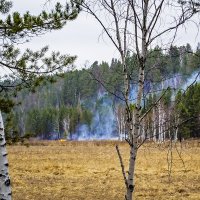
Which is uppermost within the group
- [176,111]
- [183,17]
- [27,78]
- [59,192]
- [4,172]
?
[27,78]

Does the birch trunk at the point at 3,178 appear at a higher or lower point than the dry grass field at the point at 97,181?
higher

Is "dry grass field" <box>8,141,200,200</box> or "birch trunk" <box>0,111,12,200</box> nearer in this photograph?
"birch trunk" <box>0,111,12,200</box>

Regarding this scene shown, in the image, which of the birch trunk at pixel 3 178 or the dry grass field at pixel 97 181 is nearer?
the birch trunk at pixel 3 178

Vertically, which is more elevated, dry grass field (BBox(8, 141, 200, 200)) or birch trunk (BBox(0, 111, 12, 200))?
birch trunk (BBox(0, 111, 12, 200))

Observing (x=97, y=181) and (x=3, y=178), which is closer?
(x=3, y=178)

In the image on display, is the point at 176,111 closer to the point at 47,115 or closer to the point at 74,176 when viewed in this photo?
the point at 74,176

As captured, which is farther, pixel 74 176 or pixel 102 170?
pixel 102 170

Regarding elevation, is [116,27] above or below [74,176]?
above

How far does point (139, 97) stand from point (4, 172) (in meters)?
2.08

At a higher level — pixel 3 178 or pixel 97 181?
pixel 3 178

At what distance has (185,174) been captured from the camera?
731 inches

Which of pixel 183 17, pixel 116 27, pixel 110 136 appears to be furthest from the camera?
pixel 110 136

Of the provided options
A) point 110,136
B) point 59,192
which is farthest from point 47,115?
point 59,192

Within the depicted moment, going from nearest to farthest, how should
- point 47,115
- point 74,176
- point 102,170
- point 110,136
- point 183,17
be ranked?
point 183,17 < point 74,176 < point 102,170 < point 47,115 < point 110,136
